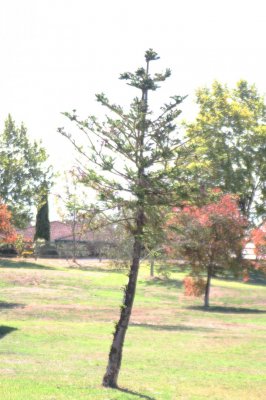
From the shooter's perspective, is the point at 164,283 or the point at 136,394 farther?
the point at 164,283

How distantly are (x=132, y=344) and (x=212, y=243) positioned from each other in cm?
1910

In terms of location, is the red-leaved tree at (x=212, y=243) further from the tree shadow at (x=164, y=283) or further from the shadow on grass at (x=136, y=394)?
the shadow on grass at (x=136, y=394)

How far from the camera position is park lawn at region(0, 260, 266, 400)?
1578 cm

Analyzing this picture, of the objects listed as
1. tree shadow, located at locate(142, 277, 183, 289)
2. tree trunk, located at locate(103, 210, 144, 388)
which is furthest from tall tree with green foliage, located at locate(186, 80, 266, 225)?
tree trunk, located at locate(103, 210, 144, 388)

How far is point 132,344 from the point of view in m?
24.2

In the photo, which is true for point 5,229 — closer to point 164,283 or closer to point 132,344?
point 132,344

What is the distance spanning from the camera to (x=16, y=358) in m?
19.3

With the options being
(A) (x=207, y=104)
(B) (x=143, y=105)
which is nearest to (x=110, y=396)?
(B) (x=143, y=105)

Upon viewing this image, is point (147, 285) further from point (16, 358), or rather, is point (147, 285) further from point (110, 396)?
point (110, 396)

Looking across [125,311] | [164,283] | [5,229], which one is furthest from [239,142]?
[125,311]

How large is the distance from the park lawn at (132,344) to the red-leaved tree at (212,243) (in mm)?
2512

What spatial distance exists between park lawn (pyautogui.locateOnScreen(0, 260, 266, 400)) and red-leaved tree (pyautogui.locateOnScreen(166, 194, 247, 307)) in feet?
8.24

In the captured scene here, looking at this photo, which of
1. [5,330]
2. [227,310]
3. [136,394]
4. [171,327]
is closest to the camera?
[136,394]

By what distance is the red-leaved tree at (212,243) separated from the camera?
41.6 metres
